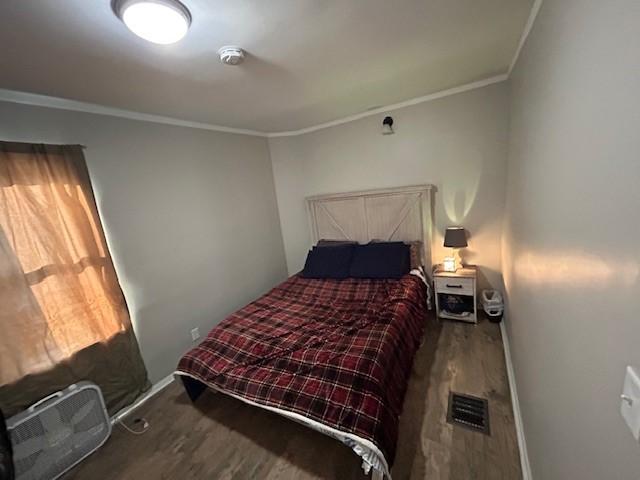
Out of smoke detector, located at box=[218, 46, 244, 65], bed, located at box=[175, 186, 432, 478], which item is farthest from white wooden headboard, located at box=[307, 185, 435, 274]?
smoke detector, located at box=[218, 46, 244, 65]

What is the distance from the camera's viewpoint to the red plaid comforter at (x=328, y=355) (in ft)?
4.48

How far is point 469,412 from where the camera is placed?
1680mm

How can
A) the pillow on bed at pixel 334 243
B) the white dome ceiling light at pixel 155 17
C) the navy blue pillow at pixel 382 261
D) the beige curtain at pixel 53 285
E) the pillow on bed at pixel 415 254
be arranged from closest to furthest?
the white dome ceiling light at pixel 155 17, the beige curtain at pixel 53 285, the navy blue pillow at pixel 382 261, the pillow on bed at pixel 415 254, the pillow on bed at pixel 334 243

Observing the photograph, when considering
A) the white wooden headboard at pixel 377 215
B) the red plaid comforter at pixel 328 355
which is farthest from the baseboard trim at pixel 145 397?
the white wooden headboard at pixel 377 215

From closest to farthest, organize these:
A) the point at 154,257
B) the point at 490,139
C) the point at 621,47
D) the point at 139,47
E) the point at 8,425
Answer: the point at 621,47 → the point at 139,47 → the point at 8,425 → the point at 154,257 → the point at 490,139

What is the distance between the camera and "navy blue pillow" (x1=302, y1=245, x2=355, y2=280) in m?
2.87

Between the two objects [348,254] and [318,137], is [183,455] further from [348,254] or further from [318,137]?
[318,137]

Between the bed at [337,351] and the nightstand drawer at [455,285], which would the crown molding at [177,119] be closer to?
the bed at [337,351]

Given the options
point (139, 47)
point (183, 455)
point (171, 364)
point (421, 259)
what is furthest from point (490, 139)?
point (171, 364)

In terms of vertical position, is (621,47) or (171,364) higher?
(621,47)

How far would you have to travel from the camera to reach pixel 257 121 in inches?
112

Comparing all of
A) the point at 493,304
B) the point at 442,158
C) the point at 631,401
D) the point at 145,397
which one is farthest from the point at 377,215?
the point at 145,397

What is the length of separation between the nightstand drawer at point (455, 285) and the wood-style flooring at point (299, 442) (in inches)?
22.9

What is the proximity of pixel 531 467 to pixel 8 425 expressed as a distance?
107 inches
